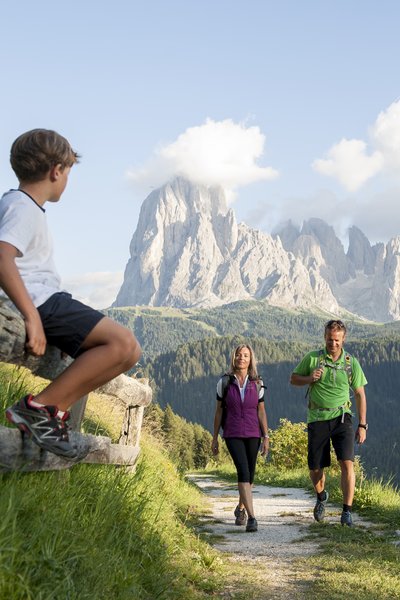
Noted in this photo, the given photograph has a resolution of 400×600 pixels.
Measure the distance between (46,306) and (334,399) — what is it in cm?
578

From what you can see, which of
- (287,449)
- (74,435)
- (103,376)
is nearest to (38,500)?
(74,435)

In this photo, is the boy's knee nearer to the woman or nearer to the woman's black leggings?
the woman

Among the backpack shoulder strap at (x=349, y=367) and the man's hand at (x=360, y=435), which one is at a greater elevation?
the backpack shoulder strap at (x=349, y=367)

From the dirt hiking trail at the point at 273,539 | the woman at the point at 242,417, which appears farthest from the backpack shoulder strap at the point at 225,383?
the dirt hiking trail at the point at 273,539

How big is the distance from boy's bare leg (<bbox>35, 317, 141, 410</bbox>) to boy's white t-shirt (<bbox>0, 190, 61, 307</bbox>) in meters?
0.36

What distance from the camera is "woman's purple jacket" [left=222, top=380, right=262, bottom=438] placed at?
28.8ft

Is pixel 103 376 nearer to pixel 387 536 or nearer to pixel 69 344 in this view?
pixel 69 344

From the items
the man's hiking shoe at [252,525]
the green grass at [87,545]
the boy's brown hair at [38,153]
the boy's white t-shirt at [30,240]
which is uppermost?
the boy's brown hair at [38,153]

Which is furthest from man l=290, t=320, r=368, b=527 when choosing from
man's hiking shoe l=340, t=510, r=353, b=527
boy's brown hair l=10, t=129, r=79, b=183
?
boy's brown hair l=10, t=129, r=79, b=183

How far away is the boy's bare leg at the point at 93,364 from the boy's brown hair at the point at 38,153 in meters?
0.94

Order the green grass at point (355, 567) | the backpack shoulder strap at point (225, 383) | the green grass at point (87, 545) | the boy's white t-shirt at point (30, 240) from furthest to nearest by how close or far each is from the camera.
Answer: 1. the backpack shoulder strap at point (225, 383)
2. the green grass at point (355, 567)
3. the boy's white t-shirt at point (30, 240)
4. the green grass at point (87, 545)

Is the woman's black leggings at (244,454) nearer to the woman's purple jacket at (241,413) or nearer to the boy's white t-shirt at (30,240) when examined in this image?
the woman's purple jacket at (241,413)

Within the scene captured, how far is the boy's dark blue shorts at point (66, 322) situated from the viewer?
11.5 ft

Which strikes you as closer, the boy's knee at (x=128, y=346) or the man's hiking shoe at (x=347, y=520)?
the boy's knee at (x=128, y=346)
